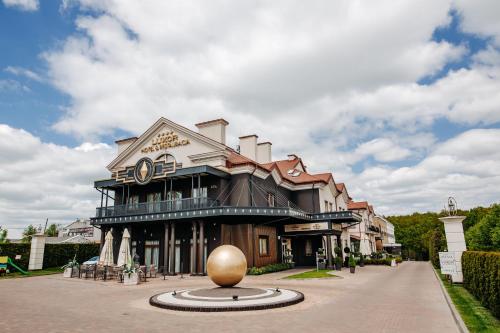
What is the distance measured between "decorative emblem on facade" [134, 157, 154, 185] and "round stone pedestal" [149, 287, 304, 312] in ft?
58.1

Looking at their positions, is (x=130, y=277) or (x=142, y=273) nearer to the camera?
(x=130, y=277)

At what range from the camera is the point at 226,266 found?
→ 1399 centimetres

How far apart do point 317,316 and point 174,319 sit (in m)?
4.06

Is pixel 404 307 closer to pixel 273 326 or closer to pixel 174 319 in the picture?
pixel 273 326

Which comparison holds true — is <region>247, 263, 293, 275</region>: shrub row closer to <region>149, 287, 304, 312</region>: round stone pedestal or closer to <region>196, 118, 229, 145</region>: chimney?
<region>196, 118, 229, 145</region>: chimney

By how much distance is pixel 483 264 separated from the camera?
11.0 m

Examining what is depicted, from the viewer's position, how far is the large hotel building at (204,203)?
2675cm

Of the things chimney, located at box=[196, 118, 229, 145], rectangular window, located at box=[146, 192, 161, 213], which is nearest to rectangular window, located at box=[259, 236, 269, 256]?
chimney, located at box=[196, 118, 229, 145]

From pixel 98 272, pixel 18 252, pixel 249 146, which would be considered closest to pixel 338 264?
pixel 249 146

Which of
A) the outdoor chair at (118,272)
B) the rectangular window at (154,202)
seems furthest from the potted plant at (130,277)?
the rectangular window at (154,202)

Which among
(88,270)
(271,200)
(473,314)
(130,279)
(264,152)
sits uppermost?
(264,152)

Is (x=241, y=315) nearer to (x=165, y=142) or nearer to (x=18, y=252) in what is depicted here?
(x=165, y=142)

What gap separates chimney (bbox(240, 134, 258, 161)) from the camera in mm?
34231

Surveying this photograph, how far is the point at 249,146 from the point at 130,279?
18.0 metres
